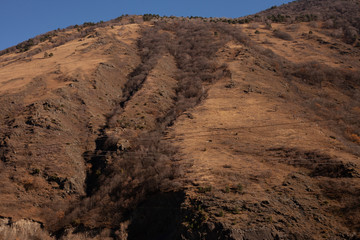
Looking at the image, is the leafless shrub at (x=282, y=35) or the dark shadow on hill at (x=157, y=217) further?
the leafless shrub at (x=282, y=35)

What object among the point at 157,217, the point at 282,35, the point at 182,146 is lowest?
the point at 157,217

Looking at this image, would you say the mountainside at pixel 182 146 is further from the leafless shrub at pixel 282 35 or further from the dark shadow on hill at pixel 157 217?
the leafless shrub at pixel 282 35

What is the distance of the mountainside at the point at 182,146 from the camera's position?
10.5 m

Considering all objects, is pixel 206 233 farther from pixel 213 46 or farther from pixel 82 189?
pixel 213 46

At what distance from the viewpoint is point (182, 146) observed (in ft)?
53.2

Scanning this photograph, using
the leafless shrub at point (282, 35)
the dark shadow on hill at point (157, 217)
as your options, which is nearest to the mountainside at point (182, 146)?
the dark shadow on hill at point (157, 217)

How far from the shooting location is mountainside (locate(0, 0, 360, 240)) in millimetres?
10484

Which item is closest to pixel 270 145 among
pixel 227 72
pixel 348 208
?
pixel 348 208

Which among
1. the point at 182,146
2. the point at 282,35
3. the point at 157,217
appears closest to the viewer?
the point at 157,217

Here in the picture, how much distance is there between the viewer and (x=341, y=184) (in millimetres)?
11375

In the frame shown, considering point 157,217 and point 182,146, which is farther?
point 182,146

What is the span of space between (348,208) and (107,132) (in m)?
16.5

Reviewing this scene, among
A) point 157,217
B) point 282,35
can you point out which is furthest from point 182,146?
point 282,35

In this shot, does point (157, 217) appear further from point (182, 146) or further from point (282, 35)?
point (282, 35)
